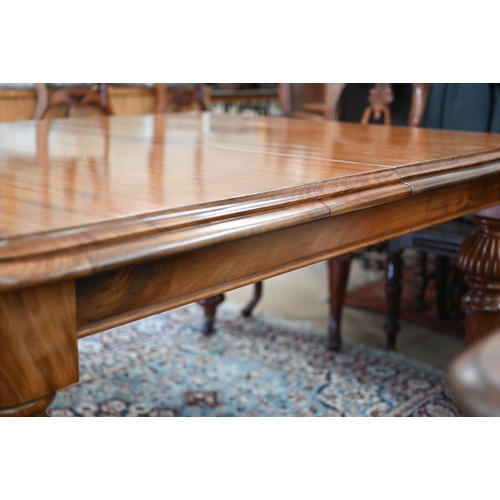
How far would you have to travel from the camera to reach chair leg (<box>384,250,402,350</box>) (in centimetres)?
195

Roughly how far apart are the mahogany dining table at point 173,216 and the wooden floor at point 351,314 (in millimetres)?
867

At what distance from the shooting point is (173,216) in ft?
1.94

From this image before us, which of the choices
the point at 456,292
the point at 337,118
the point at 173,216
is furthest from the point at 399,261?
the point at 173,216

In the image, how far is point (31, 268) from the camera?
0.49 m

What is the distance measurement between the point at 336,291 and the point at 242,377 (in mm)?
396

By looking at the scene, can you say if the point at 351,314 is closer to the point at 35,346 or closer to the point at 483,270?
the point at 483,270

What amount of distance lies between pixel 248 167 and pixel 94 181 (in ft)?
0.73

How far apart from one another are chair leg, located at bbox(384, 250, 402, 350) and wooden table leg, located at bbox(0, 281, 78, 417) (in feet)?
4.87

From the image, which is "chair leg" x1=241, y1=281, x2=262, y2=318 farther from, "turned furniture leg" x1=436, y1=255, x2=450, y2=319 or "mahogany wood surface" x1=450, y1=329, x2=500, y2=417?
"mahogany wood surface" x1=450, y1=329, x2=500, y2=417

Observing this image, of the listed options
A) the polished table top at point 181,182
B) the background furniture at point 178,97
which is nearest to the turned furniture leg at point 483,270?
the polished table top at point 181,182

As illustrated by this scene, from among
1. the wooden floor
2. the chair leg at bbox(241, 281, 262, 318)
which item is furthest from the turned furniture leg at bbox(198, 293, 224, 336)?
the wooden floor

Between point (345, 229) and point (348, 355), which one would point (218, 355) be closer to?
point (348, 355)

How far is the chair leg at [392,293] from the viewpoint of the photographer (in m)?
1.95

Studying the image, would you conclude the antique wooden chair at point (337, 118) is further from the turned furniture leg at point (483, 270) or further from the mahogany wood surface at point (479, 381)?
the mahogany wood surface at point (479, 381)
